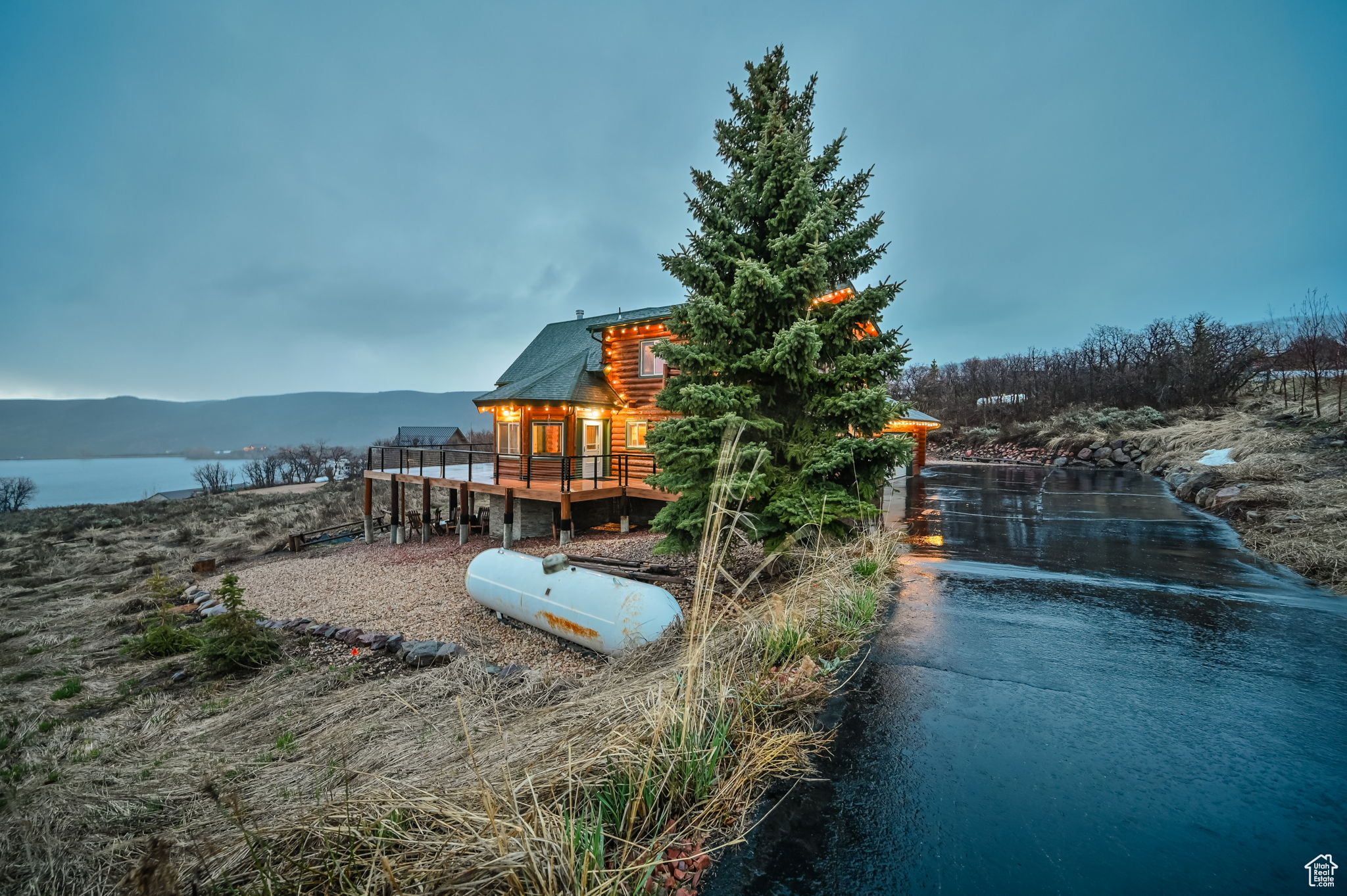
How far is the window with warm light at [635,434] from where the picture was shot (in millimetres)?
14641

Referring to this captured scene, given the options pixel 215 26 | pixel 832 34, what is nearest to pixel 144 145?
pixel 215 26

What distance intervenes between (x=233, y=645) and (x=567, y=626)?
14.9ft

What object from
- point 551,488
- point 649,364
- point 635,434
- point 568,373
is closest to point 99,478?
point 568,373

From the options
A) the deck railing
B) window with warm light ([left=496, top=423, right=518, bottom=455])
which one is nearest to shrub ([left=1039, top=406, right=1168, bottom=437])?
the deck railing

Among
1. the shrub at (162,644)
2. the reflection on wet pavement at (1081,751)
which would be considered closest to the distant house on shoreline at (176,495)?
the shrub at (162,644)

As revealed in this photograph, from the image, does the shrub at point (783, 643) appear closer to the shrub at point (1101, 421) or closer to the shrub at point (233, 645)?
the shrub at point (233, 645)

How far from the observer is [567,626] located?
6297 millimetres

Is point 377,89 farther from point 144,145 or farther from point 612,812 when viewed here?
point 612,812

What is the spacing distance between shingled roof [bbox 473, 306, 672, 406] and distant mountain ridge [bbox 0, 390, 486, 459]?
8869 centimetres

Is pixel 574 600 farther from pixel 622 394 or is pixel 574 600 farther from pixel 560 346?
pixel 560 346

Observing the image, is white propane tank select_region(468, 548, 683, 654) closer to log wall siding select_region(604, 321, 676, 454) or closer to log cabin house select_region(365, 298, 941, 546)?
log cabin house select_region(365, 298, 941, 546)

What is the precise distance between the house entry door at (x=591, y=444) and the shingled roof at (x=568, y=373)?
80cm

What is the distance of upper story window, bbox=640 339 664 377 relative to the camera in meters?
14.0

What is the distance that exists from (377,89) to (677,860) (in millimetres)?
87391
